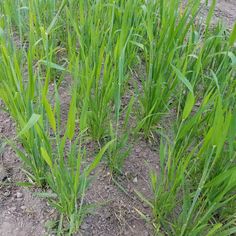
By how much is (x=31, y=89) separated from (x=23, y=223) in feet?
1.20

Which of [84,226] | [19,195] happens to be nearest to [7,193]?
[19,195]

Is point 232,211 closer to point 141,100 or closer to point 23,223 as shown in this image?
point 141,100

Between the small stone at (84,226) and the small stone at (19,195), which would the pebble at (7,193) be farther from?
the small stone at (84,226)

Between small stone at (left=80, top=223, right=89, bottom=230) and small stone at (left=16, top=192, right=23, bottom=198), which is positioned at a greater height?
small stone at (left=16, top=192, right=23, bottom=198)

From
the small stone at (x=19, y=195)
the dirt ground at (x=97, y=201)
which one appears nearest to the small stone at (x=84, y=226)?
the dirt ground at (x=97, y=201)

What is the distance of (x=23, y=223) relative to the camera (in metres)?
0.96

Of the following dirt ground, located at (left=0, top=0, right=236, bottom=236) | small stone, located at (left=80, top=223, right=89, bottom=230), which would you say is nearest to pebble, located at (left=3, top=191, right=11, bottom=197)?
dirt ground, located at (left=0, top=0, right=236, bottom=236)

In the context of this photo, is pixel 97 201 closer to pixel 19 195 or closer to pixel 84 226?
pixel 84 226

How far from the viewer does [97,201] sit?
1007 millimetres

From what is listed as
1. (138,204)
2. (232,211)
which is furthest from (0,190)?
(232,211)

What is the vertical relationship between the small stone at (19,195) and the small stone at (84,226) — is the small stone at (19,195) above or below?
above

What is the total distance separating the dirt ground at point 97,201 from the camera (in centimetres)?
95

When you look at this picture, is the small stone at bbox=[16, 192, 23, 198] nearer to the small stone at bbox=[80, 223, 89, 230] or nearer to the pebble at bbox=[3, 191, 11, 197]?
the pebble at bbox=[3, 191, 11, 197]

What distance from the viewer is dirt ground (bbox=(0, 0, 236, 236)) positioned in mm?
953
